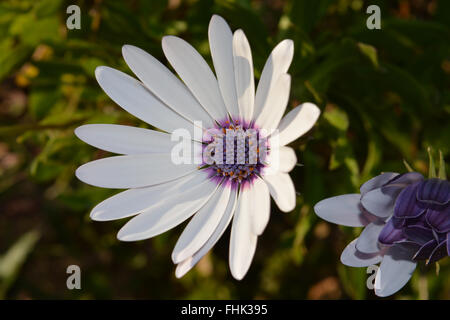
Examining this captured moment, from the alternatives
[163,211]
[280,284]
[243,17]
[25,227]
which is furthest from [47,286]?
[243,17]

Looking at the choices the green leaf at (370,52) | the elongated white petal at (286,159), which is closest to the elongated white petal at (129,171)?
the elongated white petal at (286,159)

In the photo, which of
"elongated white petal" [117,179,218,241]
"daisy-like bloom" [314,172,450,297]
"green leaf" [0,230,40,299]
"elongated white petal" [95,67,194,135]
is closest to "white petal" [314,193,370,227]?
"daisy-like bloom" [314,172,450,297]

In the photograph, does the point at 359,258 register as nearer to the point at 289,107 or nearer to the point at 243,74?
the point at 289,107

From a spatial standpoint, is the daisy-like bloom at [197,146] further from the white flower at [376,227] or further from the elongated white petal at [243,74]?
the white flower at [376,227]

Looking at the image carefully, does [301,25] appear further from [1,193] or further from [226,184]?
[1,193]

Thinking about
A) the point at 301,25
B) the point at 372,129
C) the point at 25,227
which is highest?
the point at 301,25

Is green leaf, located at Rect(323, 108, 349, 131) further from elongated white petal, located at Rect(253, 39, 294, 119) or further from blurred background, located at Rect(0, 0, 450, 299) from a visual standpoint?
elongated white petal, located at Rect(253, 39, 294, 119)
